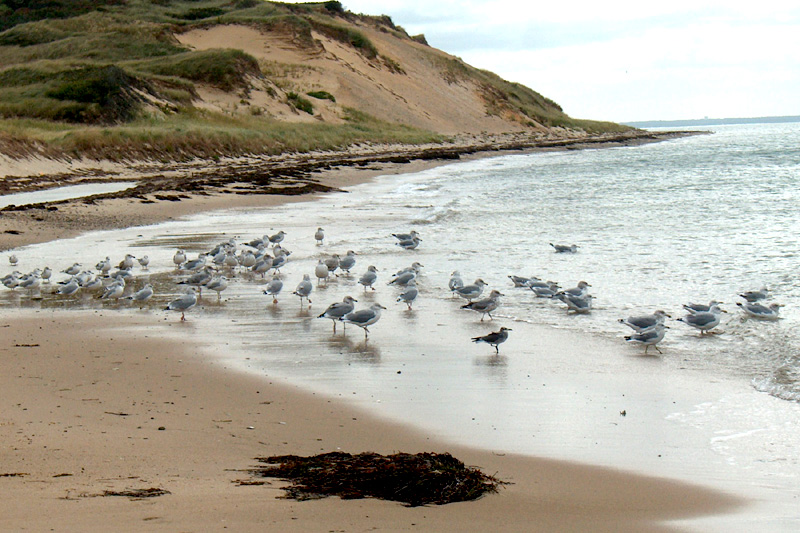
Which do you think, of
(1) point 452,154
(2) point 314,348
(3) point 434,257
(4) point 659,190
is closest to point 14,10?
(1) point 452,154

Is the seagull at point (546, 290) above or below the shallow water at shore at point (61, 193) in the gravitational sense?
below

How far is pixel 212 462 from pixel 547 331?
19.8 feet

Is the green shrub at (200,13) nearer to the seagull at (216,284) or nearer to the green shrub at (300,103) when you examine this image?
the green shrub at (300,103)

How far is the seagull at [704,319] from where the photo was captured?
418 inches

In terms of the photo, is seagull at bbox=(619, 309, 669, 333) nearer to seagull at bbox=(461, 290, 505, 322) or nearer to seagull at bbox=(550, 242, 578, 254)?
seagull at bbox=(461, 290, 505, 322)

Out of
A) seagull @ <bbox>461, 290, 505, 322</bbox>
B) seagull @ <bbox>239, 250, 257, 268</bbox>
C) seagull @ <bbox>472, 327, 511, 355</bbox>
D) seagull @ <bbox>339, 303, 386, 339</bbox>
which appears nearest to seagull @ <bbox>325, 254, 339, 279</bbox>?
seagull @ <bbox>239, 250, 257, 268</bbox>

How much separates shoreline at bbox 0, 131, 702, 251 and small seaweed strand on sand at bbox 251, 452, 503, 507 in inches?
527

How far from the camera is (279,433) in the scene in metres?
6.61

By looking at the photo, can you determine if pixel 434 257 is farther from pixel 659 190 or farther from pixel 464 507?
pixel 659 190

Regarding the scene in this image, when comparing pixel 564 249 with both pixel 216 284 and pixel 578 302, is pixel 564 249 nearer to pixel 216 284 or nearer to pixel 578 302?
pixel 578 302

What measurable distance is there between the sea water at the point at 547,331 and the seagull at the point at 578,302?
0.38ft

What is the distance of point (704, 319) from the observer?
10.6 meters

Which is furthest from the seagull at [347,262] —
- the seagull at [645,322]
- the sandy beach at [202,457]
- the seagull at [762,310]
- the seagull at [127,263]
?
the seagull at [762,310]

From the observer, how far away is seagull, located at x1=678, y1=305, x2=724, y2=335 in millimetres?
10609
